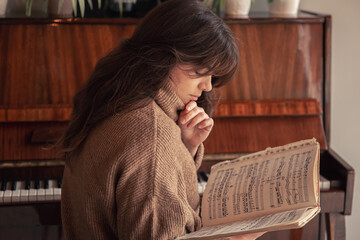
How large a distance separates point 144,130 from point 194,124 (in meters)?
0.32

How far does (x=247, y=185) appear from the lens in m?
1.36

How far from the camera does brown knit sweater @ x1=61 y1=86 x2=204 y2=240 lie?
112cm

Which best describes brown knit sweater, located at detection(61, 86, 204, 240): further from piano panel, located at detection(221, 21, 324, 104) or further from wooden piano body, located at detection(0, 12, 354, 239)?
piano panel, located at detection(221, 21, 324, 104)

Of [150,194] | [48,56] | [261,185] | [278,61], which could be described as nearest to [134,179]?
[150,194]

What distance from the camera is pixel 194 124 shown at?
4.76 ft

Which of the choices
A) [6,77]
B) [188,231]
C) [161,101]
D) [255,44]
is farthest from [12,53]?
[188,231]

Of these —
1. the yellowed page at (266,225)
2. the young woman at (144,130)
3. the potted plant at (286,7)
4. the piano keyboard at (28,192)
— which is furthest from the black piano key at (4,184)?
the potted plant at (286,7)

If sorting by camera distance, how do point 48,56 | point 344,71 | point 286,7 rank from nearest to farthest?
point 48,56, point 286,7, point 344,71

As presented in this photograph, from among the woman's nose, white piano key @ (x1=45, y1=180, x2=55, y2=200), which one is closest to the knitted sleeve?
the woman's nose

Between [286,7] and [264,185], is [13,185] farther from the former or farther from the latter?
[286,7]

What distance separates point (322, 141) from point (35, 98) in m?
1.19

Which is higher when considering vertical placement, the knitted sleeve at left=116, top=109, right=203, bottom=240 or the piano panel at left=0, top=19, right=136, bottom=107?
the piano panel at left=0, top=19, right=136, bottom=107

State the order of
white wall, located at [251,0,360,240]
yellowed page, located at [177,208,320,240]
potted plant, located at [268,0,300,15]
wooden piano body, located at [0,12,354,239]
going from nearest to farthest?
1. yellowed page, located at [177,208,320,240]
2. wooden piano body, located at [0,12,354,239]
3. potted plant, located at [268,0,300,15]
4. white wall, located at [251,0,360,240]

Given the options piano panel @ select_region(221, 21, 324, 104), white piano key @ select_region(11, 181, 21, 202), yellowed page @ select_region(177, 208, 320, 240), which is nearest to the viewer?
yellowed page @ select_region(177, 208, 320, 240)
